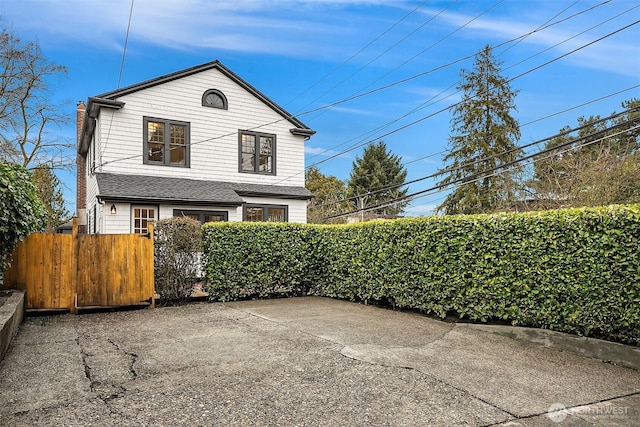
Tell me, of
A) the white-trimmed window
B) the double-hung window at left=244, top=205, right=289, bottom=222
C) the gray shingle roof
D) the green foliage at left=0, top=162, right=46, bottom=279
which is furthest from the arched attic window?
the green foliage at left=0, top=162, right=46, bottom=279

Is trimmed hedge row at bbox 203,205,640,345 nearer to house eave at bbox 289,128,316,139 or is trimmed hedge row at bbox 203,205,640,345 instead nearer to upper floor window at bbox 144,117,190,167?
upper floor window at bbox 144,117,190,167

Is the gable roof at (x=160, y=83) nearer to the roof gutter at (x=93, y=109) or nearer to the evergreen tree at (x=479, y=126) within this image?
the roof gutter at (x=93, y=109)

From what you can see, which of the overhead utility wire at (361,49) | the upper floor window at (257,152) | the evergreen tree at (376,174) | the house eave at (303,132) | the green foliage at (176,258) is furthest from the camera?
the evergreen tree at (376,174)

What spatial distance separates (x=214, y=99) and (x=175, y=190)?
13.0ft

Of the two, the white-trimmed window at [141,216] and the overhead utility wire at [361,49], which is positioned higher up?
the overhead utility wire at [361,49]

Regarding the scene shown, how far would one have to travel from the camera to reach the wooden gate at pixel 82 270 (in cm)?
771

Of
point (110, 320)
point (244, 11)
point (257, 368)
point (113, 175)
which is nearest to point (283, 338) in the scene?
point (257, 368)

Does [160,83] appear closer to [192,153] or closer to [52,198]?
[192,153]

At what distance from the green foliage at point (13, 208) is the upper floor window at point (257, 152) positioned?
9055 mm

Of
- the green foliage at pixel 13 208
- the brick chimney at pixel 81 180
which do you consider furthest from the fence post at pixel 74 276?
the brick chimney at pixel 81 180

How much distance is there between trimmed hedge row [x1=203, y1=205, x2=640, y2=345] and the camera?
5012 millimetres

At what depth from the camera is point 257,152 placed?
15.8m

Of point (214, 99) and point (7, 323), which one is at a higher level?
point (214, 99)

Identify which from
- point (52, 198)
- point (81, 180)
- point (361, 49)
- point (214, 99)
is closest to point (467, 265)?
point (361, 49)
